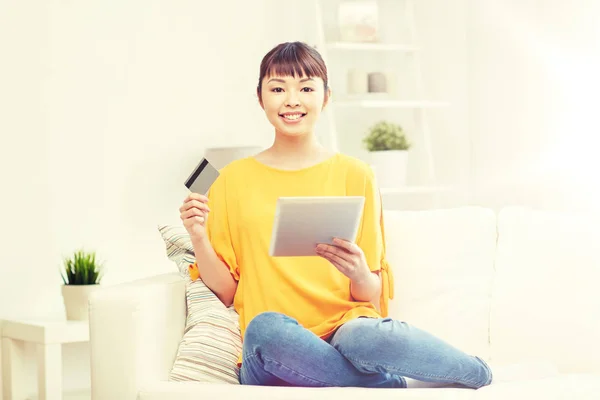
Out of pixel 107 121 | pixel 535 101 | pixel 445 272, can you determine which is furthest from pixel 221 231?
pixel 535 101

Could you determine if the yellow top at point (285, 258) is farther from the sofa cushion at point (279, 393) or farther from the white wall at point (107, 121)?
the white wall at point (107, 121)

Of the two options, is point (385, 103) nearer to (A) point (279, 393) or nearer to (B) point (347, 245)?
(B) point (347, 245)

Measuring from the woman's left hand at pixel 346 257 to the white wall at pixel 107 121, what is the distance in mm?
1641

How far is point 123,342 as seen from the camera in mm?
1962

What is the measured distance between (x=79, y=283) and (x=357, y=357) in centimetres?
158

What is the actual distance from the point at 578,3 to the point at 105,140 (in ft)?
5.83

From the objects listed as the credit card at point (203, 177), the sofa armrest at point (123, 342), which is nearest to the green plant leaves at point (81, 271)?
the credit card at point (203, 177)

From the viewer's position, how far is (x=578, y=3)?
3.11 meters

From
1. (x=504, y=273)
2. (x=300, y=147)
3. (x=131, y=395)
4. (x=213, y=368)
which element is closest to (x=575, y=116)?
(x=504, y=273)

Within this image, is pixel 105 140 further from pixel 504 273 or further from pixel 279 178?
pixel 504 273

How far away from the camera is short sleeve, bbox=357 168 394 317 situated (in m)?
2.16

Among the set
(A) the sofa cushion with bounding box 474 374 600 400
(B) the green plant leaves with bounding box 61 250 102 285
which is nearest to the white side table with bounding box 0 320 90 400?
(B) the green plant leaves with bounding box 61 250 102 285

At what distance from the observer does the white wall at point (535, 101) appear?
3080mm

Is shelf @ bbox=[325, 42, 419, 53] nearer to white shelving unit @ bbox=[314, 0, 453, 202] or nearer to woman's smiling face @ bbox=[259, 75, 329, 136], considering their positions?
white shelving unit @ bbox=[314, 0, 453, 202]
